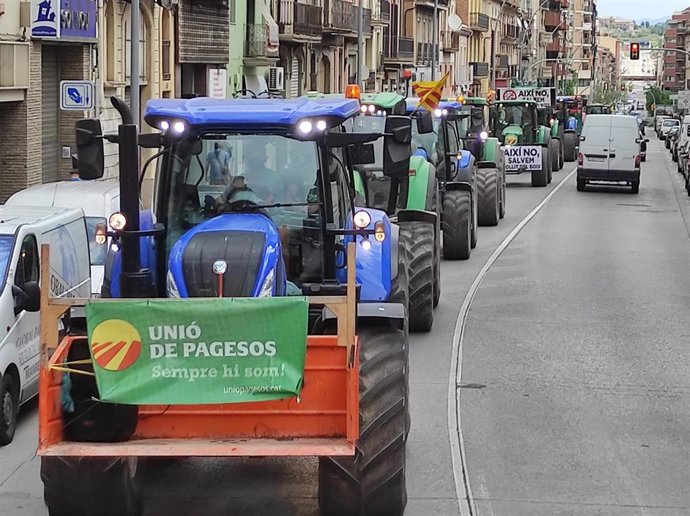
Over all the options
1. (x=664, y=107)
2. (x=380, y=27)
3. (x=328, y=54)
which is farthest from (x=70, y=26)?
(x=664, y=107)

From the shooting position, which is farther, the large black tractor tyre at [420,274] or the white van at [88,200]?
the white van at [88,200]

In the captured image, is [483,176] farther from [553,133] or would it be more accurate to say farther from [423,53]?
[423,53]

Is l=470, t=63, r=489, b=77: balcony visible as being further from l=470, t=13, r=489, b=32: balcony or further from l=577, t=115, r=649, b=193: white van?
l=577, t=115, r=649, b=193: white van

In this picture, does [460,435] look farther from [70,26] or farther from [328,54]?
[328,54]

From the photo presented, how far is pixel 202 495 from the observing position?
857 cm

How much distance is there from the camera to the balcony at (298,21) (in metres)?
48.3

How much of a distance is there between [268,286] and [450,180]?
13390mm

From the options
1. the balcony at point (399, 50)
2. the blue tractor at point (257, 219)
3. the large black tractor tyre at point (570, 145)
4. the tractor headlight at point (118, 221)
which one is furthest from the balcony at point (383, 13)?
the tractor headlight at point (118, 221)

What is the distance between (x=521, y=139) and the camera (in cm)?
4059

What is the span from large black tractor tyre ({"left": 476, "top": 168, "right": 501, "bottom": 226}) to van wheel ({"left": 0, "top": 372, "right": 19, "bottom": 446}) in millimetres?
16663

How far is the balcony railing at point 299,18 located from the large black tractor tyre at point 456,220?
28608mm

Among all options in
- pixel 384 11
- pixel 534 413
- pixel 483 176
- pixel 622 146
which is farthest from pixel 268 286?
pixel 384 11

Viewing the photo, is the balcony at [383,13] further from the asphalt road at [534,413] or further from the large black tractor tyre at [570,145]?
the asphalt road at [534,413]

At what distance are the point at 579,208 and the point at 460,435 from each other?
75.7 feet
